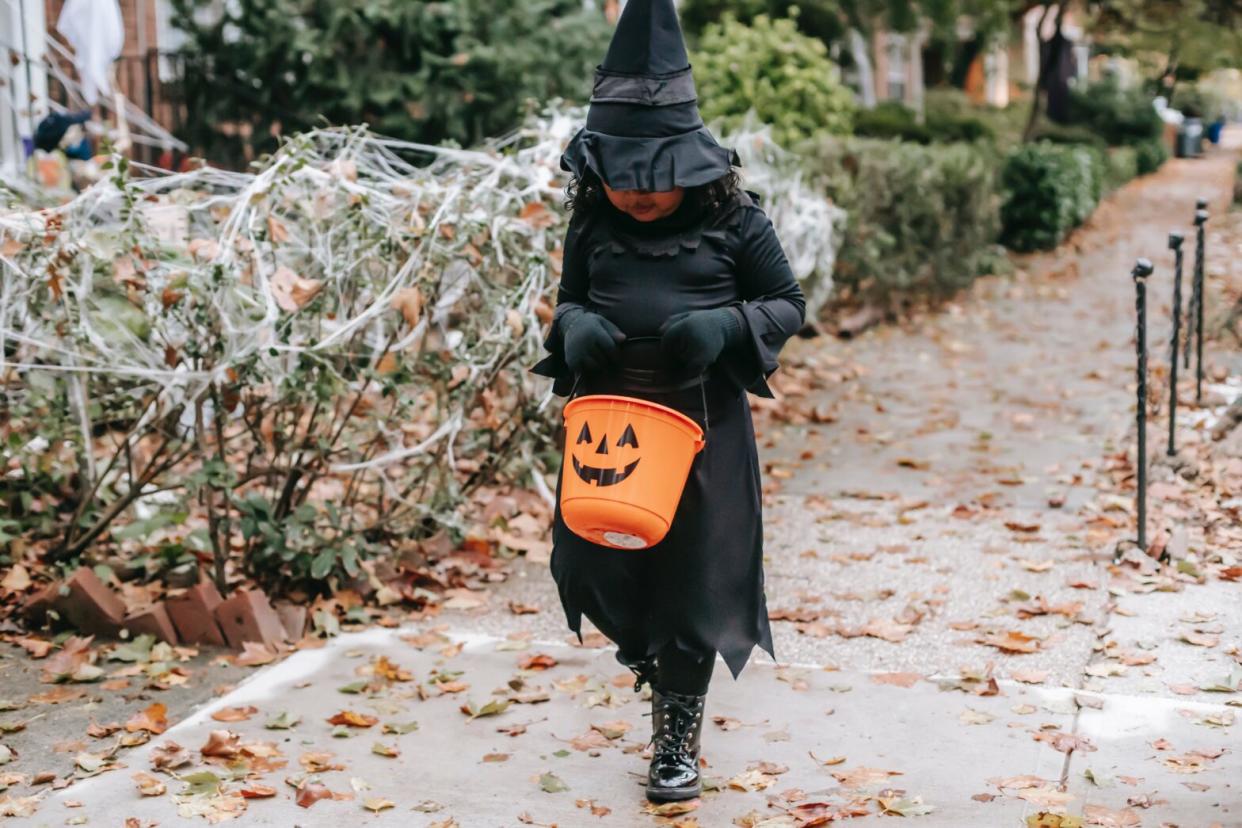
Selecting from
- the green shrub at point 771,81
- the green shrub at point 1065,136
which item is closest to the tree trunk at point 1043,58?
the green shrub at point 1065,136

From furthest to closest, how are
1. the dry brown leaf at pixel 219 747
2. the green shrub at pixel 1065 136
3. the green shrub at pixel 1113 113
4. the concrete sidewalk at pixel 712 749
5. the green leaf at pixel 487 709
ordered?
1. the green shrub at pixel 1113 113
2. the green shrub at pixel 1065 136
3. the green leaf at pixel 487 709
4. the dry brown leaf at pixel 219 747
5. the concrete sidewalk at pixel 712 749

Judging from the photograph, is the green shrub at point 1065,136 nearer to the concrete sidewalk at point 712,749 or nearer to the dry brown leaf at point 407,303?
the dry brown leaf at point 407,303

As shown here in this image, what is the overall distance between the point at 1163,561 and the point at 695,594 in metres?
2.74

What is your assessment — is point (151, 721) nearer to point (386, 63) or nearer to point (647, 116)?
point (647, 116)

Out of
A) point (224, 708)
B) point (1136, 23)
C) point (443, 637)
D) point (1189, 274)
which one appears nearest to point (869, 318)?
point (1189, 274)

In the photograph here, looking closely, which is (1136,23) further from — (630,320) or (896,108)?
(630,320)

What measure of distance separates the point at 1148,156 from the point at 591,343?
105 feet

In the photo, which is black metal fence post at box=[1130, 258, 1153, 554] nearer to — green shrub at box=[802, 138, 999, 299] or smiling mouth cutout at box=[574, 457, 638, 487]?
smiling mouth cutout at box=[574, 457, 638, 487]

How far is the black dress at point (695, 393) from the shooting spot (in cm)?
352

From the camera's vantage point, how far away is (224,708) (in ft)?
14.1

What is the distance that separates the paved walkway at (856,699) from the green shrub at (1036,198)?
10015mm

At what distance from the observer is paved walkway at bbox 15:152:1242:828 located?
365cm

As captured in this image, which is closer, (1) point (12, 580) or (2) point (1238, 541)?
(1) point (12, 580)

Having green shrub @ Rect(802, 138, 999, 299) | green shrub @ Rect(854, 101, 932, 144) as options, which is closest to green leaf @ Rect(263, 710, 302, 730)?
green shrub @ Rect(802, 138, 999, 299)
